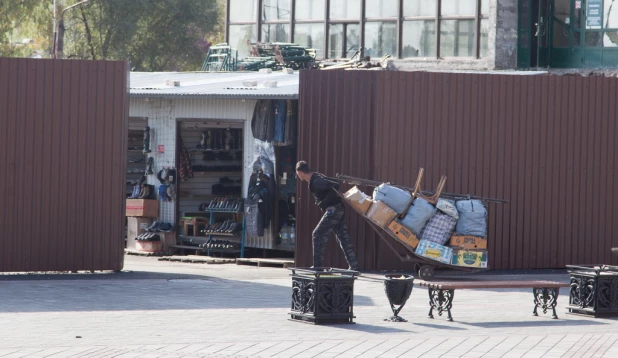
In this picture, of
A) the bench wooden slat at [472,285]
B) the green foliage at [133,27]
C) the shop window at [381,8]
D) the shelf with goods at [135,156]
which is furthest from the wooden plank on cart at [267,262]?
the green foliage at [133,27]

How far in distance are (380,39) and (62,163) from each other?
17.3m

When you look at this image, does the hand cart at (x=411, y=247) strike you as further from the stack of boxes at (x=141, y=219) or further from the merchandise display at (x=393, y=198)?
the stack of boxes at (x=141, y=219)

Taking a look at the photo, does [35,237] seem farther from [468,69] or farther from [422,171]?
[468,69]

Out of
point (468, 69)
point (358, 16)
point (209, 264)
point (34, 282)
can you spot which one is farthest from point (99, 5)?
point (34, 282)

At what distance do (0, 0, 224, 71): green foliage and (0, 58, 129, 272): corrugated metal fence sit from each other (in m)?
33.4

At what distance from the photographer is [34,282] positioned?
49.4 ft

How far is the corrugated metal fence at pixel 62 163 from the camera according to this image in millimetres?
15766

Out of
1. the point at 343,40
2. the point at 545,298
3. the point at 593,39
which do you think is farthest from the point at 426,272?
the point at 343,40

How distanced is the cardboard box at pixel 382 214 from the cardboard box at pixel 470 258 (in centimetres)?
108

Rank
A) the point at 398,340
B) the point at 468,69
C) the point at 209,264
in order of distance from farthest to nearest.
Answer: the point at 468,69
the point at 209,264
the point at 398,340

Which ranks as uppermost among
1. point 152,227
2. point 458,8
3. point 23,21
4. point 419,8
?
point 23,21

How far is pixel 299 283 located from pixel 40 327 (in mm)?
2689

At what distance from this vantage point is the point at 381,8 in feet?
104

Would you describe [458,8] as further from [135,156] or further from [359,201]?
[359,201]
